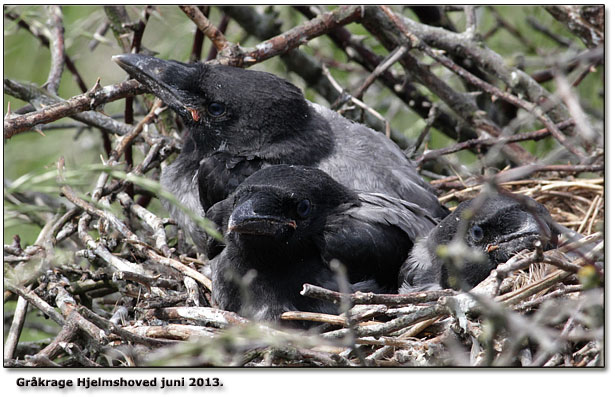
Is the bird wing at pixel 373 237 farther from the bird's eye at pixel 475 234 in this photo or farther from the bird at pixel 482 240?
the bird's eye at pixel 475 234

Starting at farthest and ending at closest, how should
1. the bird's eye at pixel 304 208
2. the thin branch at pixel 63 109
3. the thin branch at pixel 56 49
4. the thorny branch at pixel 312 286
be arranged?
the thin branch at pixel 56 49
the thin branch at pixel 63 109
the bird's eye at pixel 304 208
the thorny branch at pixel 312 286

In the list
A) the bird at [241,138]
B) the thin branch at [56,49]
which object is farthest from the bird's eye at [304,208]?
the thin branch at [56,49]

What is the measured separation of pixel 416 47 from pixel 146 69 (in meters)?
1.49

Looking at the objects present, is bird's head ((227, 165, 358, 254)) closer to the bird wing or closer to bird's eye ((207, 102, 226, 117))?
the bird wing

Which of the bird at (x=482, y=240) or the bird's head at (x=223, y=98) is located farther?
the bird's head at (x=223, y=98)

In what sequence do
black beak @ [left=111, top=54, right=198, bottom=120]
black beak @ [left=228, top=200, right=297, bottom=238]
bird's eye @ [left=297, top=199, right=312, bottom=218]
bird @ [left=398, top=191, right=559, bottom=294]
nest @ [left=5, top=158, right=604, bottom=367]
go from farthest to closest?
black beak @ [left=111, top=54, right=198, bottom=120] → bird's eye @ [left=297, top=199, right=312, bottom=218] → bird @ [left=398, top=191, right=559, bottom=294] → black beak @ [left=228, top=200, right=297, bottom=238] → nest @ [left=5, top=158, right=604, bottom=367]

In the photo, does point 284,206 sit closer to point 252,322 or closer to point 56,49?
point 252,322

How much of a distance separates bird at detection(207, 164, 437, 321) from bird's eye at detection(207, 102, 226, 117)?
1.94 ft

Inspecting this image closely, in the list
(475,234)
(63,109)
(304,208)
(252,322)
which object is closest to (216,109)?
(63,109)

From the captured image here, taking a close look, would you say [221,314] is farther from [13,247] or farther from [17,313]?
[13,247]

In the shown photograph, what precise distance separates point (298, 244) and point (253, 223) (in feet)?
1.14

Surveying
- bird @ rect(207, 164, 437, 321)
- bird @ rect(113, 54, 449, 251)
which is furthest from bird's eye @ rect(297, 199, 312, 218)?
bird @ rect(113, 54, 449, 251)

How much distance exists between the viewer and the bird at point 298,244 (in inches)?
120

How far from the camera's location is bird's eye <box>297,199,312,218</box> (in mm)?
3135
